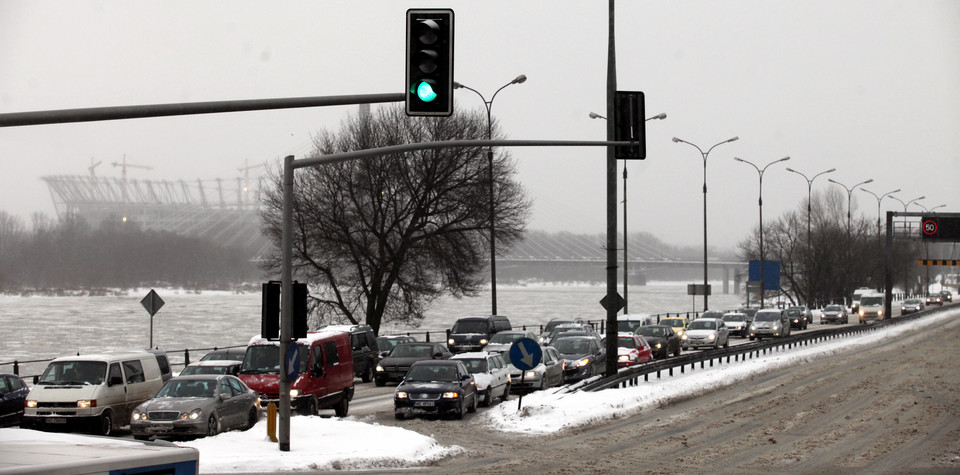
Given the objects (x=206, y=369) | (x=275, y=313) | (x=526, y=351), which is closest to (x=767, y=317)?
(x=526, y=351)

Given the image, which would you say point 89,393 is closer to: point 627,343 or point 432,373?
point 432,373

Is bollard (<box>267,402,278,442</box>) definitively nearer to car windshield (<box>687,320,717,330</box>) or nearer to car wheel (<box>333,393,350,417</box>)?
car wheel (<box>333,393,350,417</box>)

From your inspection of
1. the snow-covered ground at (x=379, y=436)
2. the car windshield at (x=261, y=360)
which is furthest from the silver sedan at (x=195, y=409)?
the car windshield at (x=261, y=360)

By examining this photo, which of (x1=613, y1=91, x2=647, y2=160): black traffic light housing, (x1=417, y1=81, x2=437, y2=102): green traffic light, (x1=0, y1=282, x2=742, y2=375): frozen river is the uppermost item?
(x1=613, y1=91, x2=647, y2=160): black traffic light housing

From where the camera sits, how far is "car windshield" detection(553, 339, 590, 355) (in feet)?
114

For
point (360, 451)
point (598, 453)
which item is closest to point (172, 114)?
point (360, 451)

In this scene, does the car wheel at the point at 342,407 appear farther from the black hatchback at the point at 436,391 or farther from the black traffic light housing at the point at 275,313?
the black traffic light housing at the point at 275,313

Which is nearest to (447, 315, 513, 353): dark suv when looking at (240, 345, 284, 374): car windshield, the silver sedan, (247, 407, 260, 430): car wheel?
(240, 345, 284, 374): car windshield

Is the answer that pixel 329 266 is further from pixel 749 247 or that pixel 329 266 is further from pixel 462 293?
pixel 749 247

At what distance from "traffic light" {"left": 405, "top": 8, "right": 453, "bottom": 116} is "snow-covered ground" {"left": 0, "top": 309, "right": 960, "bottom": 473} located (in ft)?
16.2

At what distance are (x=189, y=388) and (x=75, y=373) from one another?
9.82 feet

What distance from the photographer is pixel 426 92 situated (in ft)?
37.0

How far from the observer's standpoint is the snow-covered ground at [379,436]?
1680 centimetres

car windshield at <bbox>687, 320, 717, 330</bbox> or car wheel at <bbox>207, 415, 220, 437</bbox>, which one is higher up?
car windshield at <bbox>687, 320, 717, 330</bbox>
